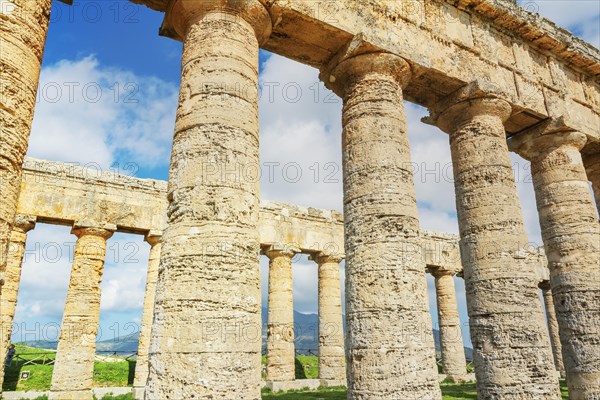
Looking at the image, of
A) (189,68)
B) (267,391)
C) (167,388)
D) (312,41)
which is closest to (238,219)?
(167,388)

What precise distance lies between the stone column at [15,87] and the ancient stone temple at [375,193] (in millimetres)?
21

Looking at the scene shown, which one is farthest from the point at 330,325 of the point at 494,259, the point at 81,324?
the point at 494,259

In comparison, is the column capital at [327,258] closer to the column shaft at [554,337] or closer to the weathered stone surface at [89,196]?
the weathered stone surface at [89,196]

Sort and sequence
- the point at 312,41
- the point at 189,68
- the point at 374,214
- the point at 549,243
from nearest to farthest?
the point at 189,68, the point at 374,214, the point at 312,41, the point at 549,243

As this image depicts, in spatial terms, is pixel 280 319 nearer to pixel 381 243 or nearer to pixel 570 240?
pixel 570 240

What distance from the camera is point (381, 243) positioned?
7230 millimetres

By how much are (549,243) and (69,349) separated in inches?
539

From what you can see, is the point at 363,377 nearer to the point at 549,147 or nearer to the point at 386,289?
the point at 386,289

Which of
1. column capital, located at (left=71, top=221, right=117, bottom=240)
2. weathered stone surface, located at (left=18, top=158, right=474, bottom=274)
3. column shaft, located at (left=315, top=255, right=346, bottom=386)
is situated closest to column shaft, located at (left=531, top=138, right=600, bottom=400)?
→ weathered stone surface, located at (left=18, top=158, right=474, bottom=274)

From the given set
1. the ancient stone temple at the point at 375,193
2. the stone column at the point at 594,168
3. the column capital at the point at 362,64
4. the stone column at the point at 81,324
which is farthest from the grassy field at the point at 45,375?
the stone column at the point at 594,168

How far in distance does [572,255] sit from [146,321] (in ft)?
43.8

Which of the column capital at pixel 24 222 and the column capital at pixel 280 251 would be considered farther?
the column capital at pixel 280 251

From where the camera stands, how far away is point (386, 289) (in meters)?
6.95

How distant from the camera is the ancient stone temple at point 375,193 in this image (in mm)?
5156
